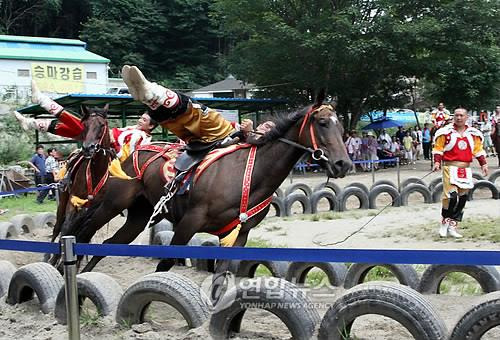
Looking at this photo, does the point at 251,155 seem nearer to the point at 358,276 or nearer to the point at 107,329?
the point at 358,276

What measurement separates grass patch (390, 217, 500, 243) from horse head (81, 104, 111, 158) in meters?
4.81

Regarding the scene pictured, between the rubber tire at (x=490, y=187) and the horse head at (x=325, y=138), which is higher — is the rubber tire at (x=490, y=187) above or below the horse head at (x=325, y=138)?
below

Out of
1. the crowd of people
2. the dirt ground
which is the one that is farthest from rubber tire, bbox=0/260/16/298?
the crowd of people

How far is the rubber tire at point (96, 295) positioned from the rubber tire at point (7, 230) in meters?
5.31

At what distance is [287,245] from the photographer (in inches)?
364

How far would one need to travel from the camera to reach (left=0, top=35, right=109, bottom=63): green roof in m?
34.8

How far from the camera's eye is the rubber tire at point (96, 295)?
485 cm

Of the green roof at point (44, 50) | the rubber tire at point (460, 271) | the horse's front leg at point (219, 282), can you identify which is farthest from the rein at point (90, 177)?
the green roof at point (44, 50)

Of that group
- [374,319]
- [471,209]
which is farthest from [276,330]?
[471,209]

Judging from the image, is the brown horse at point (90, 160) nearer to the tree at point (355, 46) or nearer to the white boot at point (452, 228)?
the white boot at point (452, 228)

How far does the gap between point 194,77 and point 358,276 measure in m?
45.2

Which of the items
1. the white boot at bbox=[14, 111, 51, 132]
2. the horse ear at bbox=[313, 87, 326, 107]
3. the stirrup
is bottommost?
the stirrup

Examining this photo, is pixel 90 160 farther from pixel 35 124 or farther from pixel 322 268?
pixel 322 268

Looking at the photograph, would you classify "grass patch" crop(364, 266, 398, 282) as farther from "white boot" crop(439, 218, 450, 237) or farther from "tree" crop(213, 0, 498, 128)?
"tree" crop(213, 0, 498, 128)
